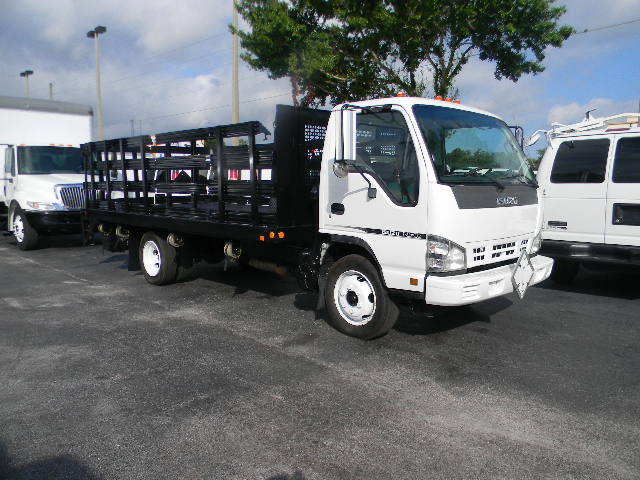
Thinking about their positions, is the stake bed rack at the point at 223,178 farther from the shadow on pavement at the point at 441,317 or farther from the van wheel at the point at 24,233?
the van wheel at the point at 24,233

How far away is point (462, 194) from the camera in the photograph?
15.6 ft

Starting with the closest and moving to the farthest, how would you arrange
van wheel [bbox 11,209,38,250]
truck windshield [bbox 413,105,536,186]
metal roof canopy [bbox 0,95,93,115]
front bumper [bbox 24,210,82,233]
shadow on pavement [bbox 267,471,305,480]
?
shadow on pavement [bbox 267,471,305,480] < truck windshield [bbox 413,105,536,186] < front bumper [bbox 24,210,82,233] < van wheel [bbox 11,209,38,250] < metal roof canopy [bbox 0,95,93,115]

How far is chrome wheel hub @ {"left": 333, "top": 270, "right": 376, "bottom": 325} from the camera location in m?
5.42

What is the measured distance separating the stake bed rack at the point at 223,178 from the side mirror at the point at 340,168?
0.80m

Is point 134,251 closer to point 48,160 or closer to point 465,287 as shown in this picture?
point 48,160

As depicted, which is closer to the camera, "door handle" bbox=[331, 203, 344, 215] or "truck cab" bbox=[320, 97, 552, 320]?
"truck cab" bbox=[320, 97, 552, 320]

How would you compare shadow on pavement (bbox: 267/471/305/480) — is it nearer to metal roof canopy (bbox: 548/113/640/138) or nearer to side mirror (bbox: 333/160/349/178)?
side mirror (bbox: 333/160/349/178)

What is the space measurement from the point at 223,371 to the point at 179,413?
2.80 feet

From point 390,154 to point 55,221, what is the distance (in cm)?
964

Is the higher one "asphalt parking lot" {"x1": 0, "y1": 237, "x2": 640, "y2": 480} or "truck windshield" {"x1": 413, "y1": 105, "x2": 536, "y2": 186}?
"truck windshield" {"x1": 413, "y1": 105, "x2": 536, "y2": 186}

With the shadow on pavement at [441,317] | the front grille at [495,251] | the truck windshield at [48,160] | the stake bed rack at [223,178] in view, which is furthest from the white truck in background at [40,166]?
the front grille at [495,251]

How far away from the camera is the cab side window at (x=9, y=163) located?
1286 cm

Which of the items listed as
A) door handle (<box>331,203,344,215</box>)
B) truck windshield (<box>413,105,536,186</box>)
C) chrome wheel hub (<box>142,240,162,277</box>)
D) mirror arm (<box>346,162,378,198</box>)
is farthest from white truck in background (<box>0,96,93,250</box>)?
truck windshield (<box>413,105,536,186</box>)

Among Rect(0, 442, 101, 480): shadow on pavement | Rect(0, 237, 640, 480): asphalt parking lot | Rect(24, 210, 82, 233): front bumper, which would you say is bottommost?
Rect(0, 442, 101, 480): shadow on pavement
